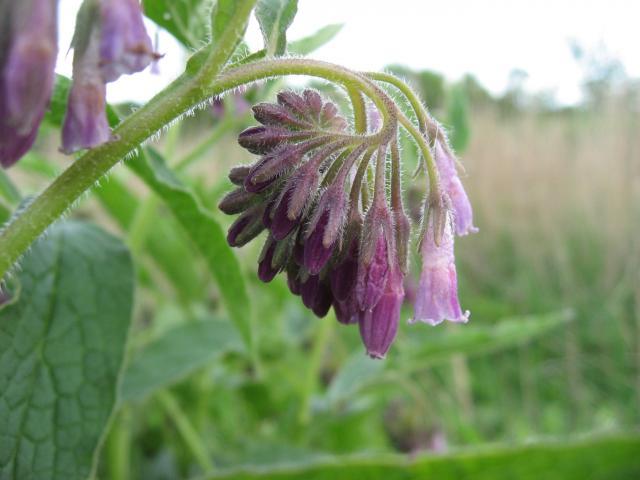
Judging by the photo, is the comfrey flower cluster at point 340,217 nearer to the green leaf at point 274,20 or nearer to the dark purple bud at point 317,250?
the dark purple bud at point 317,250

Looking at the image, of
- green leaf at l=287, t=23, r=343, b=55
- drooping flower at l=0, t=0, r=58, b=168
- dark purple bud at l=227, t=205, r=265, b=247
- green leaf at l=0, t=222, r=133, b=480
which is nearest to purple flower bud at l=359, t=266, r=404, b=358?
dark purple bud at l=227, t=205, r=265, b=247

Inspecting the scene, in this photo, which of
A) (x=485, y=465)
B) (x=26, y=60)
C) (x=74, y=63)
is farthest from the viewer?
(x=485, y=465)

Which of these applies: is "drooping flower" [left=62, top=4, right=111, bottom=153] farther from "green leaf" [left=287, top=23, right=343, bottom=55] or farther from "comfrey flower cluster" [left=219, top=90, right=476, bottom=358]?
"green leaf" [left=287, top=23, right=343, bottom=55]

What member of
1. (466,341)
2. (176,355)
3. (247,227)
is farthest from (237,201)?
(466,341)

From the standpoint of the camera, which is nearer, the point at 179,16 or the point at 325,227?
the point at 325,227

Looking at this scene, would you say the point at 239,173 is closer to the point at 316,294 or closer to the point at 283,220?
the point at 283,220

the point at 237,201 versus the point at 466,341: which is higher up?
the point at 237,201

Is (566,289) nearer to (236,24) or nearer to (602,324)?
(602,324)
